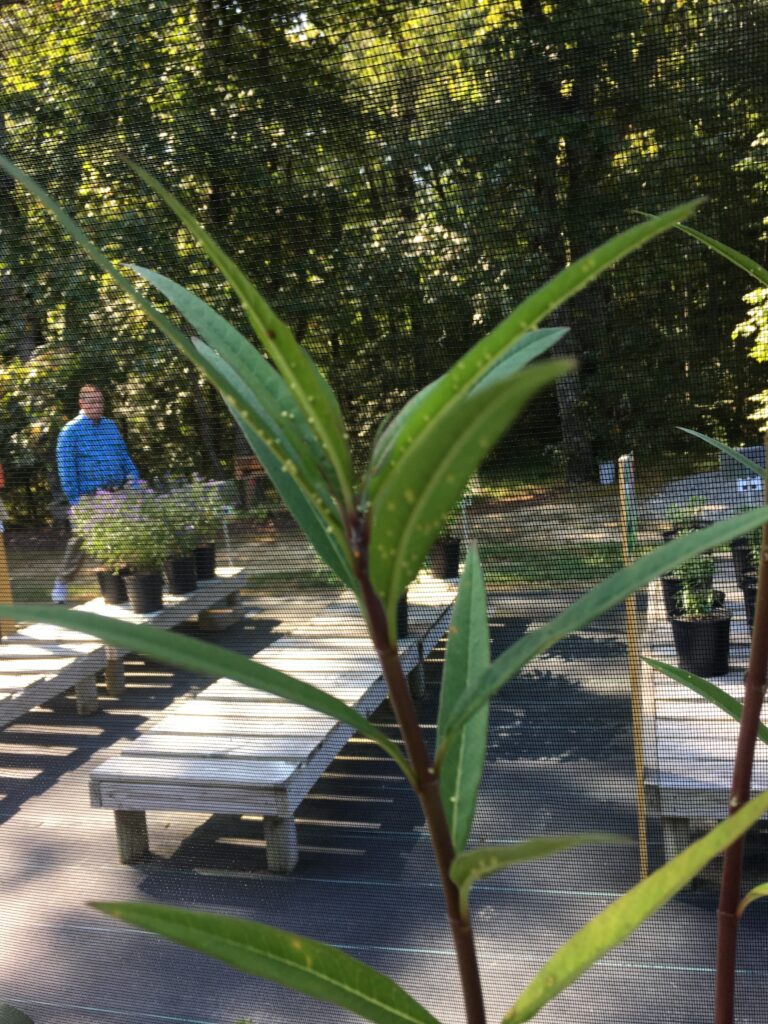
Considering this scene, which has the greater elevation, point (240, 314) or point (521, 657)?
point (240, 314)

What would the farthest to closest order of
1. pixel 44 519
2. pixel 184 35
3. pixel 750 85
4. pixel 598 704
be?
1. pixel 44 519
2. pixel 598 704
3. pixel 184 35
4. pixel 750 85

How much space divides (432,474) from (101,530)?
1775 millimetres

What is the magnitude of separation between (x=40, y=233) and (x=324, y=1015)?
1482mm

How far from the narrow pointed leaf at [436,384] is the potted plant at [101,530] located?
156 centimetres

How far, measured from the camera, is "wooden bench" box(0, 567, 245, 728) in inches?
75.3

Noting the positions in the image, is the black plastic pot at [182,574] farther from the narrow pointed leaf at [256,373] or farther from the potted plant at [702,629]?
the narrow pointed leaf at [256,373]

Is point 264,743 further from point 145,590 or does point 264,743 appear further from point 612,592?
point 612,592

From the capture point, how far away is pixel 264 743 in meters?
2.12

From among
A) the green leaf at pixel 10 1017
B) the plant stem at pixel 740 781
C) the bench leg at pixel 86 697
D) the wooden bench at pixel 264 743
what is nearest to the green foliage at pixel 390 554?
the plant stem at pixel 740 781

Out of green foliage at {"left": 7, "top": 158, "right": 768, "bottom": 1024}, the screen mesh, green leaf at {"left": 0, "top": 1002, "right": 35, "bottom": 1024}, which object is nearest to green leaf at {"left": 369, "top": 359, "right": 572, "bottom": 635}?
green foliage at {"left": 7, "top": 158, "right": 768, "bottom": 1024}

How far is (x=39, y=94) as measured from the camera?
171cm

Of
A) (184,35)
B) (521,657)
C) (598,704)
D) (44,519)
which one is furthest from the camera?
(44,519)

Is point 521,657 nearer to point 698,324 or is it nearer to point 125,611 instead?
point 698,324

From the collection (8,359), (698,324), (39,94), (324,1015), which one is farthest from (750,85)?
(324,1015)
